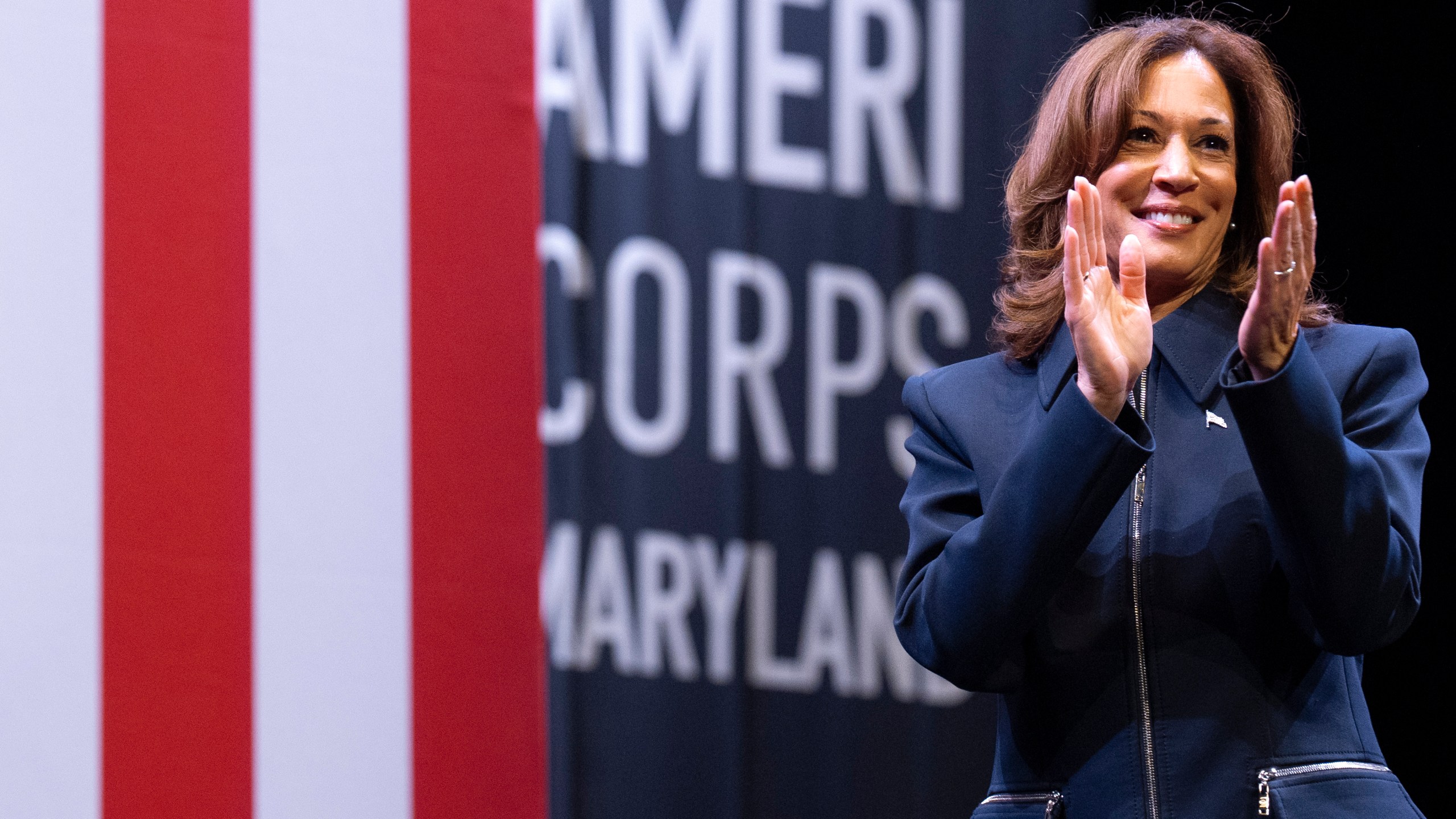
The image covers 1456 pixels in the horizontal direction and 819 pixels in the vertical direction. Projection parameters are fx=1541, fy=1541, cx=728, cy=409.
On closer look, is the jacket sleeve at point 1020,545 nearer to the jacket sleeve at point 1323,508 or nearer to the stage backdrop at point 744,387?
the jacket sleeve at point 1323,508

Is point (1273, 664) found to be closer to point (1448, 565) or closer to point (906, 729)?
point (906, 729)

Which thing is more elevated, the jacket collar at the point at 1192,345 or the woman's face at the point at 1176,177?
the woman's face at the point at 1176,177

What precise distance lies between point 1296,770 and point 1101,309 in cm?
38

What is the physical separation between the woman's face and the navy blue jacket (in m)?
0.07

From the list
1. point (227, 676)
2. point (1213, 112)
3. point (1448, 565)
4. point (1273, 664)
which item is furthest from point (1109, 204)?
point (1448, 565)

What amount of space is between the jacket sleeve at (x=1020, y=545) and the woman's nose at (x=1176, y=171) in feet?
0.86

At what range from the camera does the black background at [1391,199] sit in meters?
2.54

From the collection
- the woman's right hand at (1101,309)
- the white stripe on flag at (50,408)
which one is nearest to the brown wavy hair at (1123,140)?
the woman's right hand at (1101,309)

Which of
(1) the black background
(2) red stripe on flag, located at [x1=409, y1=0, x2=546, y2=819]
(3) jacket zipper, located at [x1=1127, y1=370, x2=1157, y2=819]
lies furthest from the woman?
(1) the black background

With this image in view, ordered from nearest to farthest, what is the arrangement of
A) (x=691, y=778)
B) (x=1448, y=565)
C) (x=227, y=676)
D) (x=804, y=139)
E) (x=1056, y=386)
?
(x=1056, y=386)
(x=227, y=676)
(x=691, y=778)
(x=804, y=139)
(x=1448, y=565)

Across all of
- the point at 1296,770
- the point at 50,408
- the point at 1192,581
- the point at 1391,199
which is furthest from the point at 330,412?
the point at 1391,199

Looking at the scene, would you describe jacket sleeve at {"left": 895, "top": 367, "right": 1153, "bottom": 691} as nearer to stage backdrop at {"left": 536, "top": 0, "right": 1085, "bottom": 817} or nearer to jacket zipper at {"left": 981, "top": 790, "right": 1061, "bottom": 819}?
jacket zipper at {"left": 981, "top": 790, "right": 1061, "bottom": 819}

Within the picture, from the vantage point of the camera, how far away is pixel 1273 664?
1201 millimetres

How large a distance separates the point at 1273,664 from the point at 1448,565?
5.07 ft
